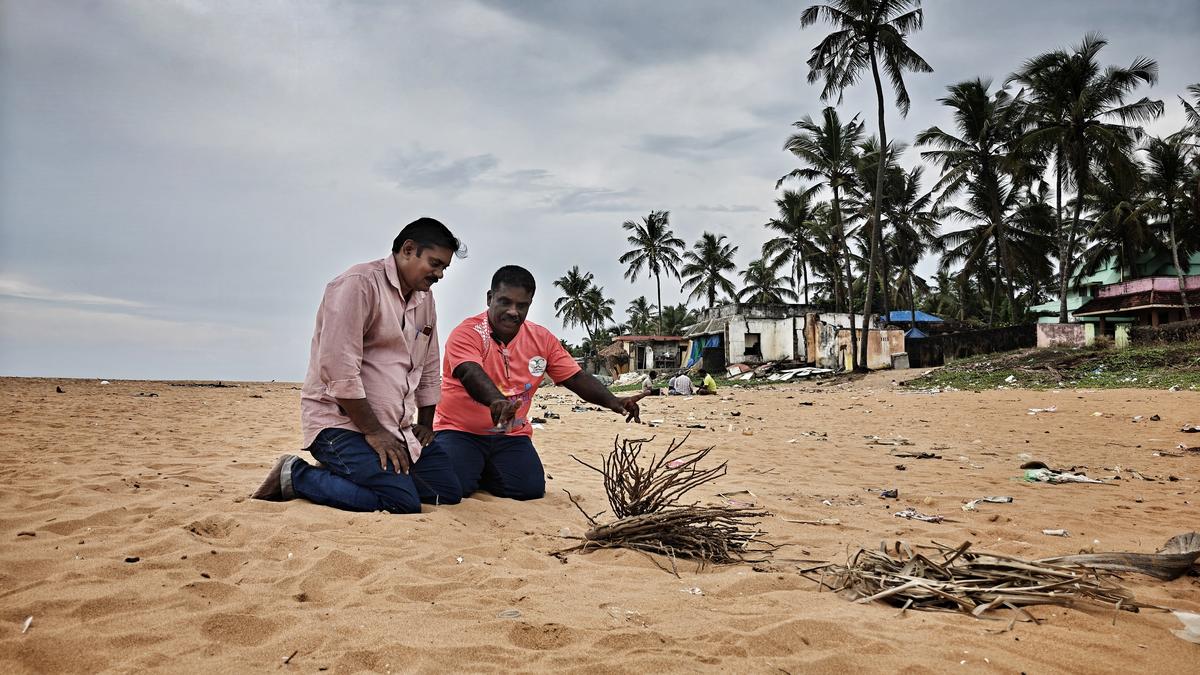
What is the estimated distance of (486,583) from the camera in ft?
7.73

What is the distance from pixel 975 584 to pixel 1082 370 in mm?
14315

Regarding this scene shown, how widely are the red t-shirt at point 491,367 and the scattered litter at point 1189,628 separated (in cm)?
289

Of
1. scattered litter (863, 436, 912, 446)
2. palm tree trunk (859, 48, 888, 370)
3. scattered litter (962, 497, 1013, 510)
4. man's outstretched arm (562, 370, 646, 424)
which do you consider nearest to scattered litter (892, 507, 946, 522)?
scattered litter (962, 497, 1013, 510)

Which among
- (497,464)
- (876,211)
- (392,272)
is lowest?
(497,464)

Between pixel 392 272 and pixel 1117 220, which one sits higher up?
pixel 1117 220

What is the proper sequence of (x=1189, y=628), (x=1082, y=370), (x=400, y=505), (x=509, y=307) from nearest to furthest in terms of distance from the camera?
(x=1189, y=628)
(x=400, y=505)
(x=509, y=307)
(x=1082, y=370)

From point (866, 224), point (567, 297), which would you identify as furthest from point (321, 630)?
point (567, 297)

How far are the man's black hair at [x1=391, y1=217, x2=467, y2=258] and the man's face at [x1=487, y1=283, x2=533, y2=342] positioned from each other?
442 mm

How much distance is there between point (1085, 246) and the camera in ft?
120

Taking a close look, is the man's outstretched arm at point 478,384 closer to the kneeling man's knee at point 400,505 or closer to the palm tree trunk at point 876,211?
the kneeling man's knee at point 400,505

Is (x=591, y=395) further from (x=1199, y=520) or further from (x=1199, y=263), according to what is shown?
(x=1199, y=263)

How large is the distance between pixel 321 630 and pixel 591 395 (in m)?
2.27

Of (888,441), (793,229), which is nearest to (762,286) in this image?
(793,229)

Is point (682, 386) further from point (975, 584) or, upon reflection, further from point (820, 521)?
point (975, 584)
